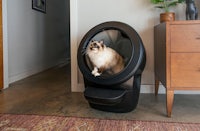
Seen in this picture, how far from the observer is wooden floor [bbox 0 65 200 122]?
1549 mm

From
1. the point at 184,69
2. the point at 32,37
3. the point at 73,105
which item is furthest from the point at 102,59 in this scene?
the point at 32,37

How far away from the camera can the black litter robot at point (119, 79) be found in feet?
4.91

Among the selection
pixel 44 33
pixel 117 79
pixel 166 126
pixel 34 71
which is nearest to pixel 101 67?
pixel 117 79

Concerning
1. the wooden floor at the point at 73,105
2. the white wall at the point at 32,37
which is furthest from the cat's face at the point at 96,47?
the white wall at the point at 32,37

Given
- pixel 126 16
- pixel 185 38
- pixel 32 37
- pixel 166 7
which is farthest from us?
pixel 32 37

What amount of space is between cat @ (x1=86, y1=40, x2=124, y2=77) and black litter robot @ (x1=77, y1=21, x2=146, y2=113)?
0.16 ft

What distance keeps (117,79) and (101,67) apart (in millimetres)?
189

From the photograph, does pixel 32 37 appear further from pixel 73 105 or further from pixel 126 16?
pixel 73 105

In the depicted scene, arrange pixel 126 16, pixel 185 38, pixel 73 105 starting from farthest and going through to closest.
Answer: pixel 126 16
pixel 73 105
pixel 185 38

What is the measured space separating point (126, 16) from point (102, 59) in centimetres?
76

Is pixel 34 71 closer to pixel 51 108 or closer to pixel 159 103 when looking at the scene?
pixel 51 108

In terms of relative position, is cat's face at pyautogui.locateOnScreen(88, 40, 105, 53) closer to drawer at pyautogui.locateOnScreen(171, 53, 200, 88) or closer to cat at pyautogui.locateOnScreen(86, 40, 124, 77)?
cat at pyautogui.locateOnScreen(86, 40, 124, 77)

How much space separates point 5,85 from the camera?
243cm

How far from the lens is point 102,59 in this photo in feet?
5.30
